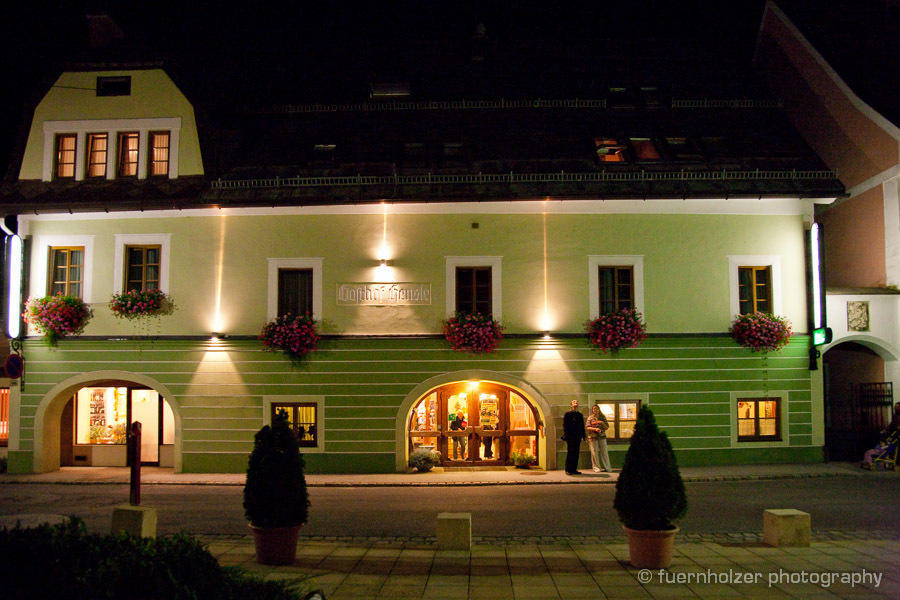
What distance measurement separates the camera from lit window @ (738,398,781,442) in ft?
60.9

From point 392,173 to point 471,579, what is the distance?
42.2 ft

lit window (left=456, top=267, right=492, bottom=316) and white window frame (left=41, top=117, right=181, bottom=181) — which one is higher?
white window frame (left=41, top=117, right=181, bottom=181)

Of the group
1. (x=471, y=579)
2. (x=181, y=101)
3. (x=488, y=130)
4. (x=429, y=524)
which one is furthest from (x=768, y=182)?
(x=181, y=101)

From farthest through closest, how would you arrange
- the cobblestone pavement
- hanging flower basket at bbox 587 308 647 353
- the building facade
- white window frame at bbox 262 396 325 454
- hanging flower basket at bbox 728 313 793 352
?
the building facade < white window frame at bbox 262 396 325 454 < hanging flower basket at bbox 728 313 793 352 < hanging flower basket at bbox 587 308 647 353 < the cobblestone pavement

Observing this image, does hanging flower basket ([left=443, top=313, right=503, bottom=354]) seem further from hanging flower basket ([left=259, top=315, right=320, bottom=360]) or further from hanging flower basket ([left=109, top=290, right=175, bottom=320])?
hanging flower basket ([left=109, top=290, right=175, bottom=320])

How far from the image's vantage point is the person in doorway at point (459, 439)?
18.8 metres

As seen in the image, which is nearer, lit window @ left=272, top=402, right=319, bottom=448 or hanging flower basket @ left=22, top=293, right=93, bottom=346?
hanging flower basket @ left=22, top=293, right=93, bottom=346

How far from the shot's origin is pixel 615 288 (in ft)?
61.2

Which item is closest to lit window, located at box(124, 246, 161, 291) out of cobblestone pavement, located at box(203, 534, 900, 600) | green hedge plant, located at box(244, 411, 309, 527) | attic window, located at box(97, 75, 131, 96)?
attic window, located at box(97, 75, 131, 96)

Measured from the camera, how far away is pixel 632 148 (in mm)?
20188

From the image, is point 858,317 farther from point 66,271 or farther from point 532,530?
point 66,271

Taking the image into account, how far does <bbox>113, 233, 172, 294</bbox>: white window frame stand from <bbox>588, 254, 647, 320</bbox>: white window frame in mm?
11860

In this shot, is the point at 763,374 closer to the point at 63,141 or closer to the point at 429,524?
the point at 429,524

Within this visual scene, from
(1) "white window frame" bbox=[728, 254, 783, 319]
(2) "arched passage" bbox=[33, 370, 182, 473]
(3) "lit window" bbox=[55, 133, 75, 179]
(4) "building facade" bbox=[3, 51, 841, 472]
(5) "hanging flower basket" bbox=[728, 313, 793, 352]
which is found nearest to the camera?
(5) "hanging flower basket" bbox=[728, 313, 793, 352]
